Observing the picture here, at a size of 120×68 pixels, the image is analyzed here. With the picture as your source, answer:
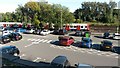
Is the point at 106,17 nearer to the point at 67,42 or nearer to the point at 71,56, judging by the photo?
the point at 67,42

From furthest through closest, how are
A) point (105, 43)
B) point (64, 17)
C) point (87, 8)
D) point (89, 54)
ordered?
1. point (87, 8)
2. point (64, 17)
3. point (105, 43)
4. point (89, 54)

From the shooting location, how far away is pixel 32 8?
8294 centimetres

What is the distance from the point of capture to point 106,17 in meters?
97.1

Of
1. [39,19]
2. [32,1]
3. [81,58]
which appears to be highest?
[32,1]

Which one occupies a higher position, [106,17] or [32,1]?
[32,1]

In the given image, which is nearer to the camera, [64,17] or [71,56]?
[71,56]

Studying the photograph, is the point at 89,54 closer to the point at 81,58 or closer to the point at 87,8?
the point at 81,58

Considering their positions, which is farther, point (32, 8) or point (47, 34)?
point (32, 8)

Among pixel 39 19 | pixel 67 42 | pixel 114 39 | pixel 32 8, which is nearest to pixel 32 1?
pixel 32 8

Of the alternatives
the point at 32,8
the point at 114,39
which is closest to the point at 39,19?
the point at 32,8

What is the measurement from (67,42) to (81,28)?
3283cm

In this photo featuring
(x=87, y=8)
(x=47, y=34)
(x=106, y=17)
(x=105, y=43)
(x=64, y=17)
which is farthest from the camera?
(x=87, y=8)

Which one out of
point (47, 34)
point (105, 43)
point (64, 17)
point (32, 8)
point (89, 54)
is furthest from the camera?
point (32, 8)

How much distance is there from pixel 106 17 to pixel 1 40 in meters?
67.0
